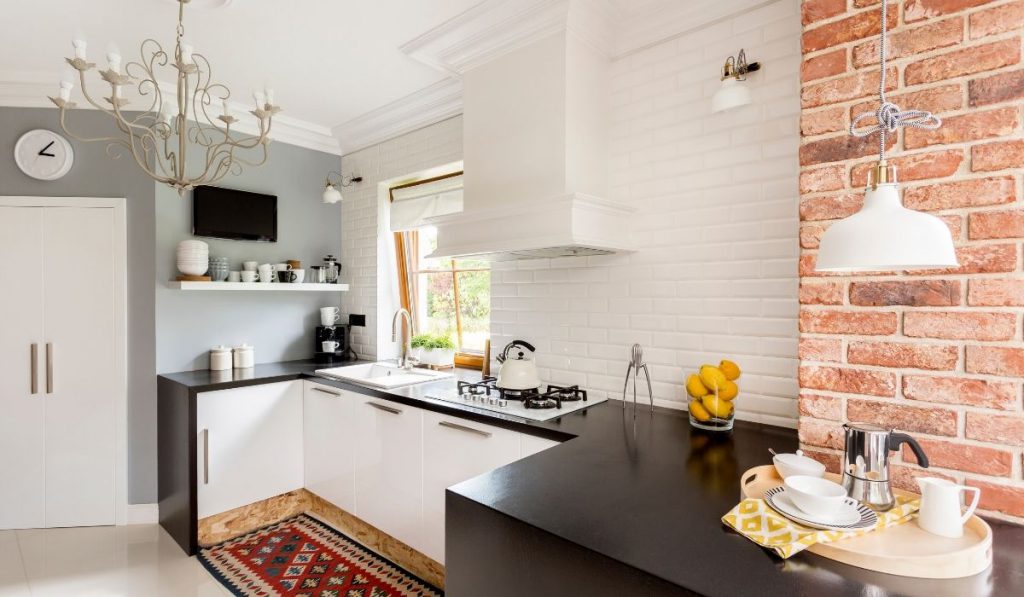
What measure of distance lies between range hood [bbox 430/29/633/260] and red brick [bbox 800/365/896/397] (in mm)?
949

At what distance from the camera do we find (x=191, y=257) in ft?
10.2

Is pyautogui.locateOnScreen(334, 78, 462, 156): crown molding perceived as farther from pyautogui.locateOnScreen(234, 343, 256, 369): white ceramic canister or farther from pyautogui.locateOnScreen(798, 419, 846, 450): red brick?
pyautogui.locateOnScreen(798, 419, 846, 450): red brick

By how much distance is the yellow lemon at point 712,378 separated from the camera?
1870 mm

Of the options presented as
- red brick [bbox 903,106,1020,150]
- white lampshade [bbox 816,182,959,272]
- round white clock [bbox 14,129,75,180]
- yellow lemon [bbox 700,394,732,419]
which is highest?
round white clock [bbox 14,129,75,180]

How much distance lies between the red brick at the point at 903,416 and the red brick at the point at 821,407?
0.9 inches

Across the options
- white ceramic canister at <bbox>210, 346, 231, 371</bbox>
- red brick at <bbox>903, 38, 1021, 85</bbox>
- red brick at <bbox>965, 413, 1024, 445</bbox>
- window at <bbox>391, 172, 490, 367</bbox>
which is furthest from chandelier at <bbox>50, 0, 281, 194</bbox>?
red brick at <bbox>965, 413, 1024, 445</bbox>

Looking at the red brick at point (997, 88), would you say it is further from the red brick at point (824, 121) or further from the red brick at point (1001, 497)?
the red brick at point (1001, 497)

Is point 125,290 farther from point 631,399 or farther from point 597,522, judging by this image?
point 597,522

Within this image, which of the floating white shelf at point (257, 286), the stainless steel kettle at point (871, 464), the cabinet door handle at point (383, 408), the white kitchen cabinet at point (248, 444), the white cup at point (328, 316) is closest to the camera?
Result: the stainless steel kettle at point (871, 464)

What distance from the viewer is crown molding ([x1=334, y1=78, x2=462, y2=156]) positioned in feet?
10.3

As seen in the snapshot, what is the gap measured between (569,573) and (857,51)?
1424 millimetres

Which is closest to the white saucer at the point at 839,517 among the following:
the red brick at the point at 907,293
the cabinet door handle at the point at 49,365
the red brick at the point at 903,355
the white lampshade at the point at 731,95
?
the red brick at the point at 903,355

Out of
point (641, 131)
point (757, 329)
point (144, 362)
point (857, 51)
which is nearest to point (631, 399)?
point (757, 329)

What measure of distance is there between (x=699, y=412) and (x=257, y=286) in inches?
111
